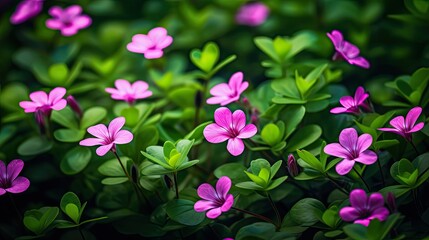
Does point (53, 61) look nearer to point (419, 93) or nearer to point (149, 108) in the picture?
point (149, 108)

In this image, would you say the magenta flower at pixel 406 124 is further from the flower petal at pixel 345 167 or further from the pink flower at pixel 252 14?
the pink flower at pixel 252 14

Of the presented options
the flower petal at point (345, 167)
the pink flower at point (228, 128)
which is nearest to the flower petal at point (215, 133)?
the pink flower at point (228, 128)

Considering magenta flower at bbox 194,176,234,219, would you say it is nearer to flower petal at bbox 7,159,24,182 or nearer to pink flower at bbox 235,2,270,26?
flower petal at bbox 7,159,24,182

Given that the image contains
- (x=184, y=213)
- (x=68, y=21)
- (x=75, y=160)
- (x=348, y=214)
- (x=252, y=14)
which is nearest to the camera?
(x=348, y=214)

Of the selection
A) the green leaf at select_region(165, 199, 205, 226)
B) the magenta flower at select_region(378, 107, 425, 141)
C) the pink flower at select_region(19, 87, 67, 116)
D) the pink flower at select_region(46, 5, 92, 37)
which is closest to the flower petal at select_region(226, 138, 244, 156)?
the green leaf at select_region(165, 199, 205, 226)

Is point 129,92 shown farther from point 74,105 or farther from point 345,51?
point 345,51

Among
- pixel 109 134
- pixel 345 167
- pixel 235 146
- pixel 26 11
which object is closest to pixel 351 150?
pixel 345 167

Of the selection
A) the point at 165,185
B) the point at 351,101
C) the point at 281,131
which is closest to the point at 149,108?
the point at 165,185
